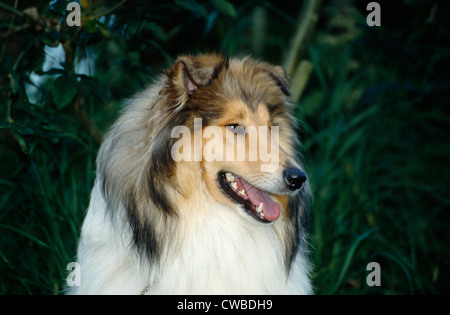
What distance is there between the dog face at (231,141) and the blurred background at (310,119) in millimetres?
597

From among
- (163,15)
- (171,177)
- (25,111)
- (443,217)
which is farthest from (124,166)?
(443,217)

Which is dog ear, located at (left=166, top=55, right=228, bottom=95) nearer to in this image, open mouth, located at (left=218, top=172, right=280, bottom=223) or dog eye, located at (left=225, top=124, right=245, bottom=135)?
dog eye, located at (left=225, top=124, right=245, bottom=135)

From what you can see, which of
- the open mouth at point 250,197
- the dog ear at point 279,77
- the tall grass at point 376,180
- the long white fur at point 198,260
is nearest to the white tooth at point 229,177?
the open mouth at point 250,197

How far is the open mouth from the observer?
2517 mm

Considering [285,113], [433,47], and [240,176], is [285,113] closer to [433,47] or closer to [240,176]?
[240,176]

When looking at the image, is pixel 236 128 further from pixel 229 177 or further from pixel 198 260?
pixel 198 260

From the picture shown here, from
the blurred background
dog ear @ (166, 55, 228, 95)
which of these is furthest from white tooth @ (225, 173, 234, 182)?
the blurred background

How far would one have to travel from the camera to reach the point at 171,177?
2.44 m

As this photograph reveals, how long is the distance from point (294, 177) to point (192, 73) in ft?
2.35

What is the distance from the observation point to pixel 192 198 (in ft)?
8.11

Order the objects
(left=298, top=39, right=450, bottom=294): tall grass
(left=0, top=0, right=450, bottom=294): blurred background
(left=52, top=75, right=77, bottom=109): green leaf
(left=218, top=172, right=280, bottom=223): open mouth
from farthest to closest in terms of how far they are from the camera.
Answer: (left=298, top=39, right=450, bottom=294): tall grass < (left=0, top=0, right=450, bottom=294): blurred background < (left=52, top=75, right=77, bottom=109): green leaf < (left=218, top=172, right=280, bottom=223): open mouth

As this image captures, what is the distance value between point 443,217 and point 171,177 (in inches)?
120

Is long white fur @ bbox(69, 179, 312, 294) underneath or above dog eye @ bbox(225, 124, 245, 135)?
underneath

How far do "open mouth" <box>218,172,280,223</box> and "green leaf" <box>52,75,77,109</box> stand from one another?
95 centimetres
